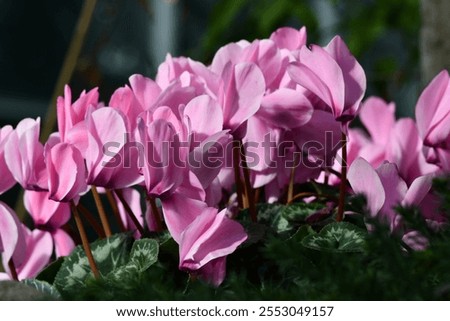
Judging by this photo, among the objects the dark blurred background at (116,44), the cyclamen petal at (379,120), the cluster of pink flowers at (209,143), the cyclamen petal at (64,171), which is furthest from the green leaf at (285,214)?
the dark blurred background at (116,44)

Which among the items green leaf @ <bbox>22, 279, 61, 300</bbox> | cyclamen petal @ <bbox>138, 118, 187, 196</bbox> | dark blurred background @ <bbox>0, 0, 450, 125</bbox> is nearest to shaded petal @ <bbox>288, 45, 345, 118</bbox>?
cyclamen petal @ <bbox>138, 118, 187, 196</bbox>

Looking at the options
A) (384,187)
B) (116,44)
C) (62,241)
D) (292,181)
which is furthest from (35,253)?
(116,44)

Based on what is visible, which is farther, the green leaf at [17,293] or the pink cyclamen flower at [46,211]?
the pink cyclamen flower at [46,211]

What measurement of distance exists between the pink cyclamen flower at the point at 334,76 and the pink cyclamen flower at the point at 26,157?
0.20 metres

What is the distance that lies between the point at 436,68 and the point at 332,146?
0.81 meters

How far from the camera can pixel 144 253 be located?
57 centimetres

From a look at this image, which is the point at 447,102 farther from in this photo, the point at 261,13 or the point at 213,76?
the point at 261,13

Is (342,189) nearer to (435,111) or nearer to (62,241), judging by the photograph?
(435,111)

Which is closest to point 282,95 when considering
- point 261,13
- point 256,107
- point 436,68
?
point 256,107

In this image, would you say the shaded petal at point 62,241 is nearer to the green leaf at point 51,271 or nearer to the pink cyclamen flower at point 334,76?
the green leaf at point 51,271

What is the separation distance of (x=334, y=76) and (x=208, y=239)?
0.16 m

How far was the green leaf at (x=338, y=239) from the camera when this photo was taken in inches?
21.6

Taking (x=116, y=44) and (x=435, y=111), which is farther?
(x=116, y=44)

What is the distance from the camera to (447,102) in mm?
643
